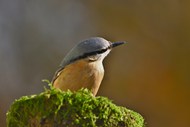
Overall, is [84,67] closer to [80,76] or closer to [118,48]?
[80,76]

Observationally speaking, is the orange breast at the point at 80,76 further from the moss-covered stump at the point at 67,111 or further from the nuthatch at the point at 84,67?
the moss-covered stump at the point at 67,111

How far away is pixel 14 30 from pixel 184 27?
1261mm

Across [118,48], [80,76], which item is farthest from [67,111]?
[118,48]

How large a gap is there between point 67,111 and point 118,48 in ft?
8.35

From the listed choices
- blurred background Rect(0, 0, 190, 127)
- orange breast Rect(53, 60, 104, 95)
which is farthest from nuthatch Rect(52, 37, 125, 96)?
blurred background Rect(0, 0, 190, 127)

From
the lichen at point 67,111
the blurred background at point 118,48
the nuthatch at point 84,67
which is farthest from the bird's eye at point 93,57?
the blurred background at point 118,48

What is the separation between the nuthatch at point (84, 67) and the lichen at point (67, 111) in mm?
316

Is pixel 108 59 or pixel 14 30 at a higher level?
pixel 14 30

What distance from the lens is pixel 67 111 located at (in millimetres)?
1418

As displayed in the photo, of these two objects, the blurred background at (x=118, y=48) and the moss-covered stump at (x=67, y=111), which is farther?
the blurred background at (x=118, y=48)

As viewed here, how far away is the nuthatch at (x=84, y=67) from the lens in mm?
1796

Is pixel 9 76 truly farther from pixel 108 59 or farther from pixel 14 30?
pixel 108 59

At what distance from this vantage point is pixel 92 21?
410 centimetres

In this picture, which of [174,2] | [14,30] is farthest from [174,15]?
[14,30]
